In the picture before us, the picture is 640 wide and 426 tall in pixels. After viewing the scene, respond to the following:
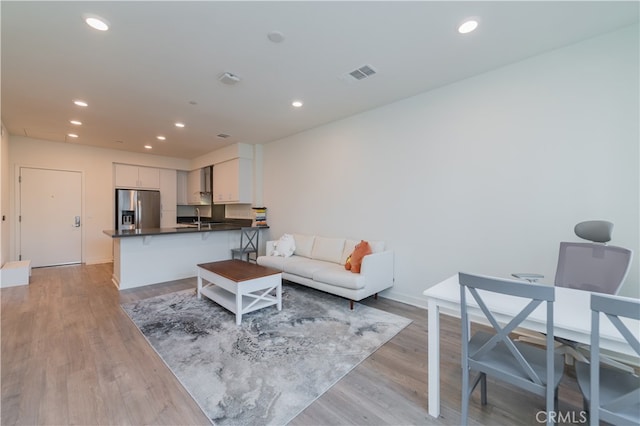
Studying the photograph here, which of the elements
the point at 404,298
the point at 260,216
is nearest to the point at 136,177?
the point at 260,216

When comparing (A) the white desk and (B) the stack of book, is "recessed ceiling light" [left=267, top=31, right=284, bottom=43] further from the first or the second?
(B) the stack of book

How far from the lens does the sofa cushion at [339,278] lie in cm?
320

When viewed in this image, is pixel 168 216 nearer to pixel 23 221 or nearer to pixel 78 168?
pixel 78 168

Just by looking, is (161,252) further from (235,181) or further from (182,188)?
(182,188)

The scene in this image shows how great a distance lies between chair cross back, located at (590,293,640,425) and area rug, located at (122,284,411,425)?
1431 mm

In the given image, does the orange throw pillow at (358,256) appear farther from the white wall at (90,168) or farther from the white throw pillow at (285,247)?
the white wall at (90,168)

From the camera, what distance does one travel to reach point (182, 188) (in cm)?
776

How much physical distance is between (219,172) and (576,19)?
625 centimetres

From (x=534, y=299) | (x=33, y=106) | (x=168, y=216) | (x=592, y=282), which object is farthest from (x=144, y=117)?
(x=592, y=282)

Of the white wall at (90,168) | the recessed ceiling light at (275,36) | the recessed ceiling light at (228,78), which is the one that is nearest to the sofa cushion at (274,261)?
the recessed ceiling light at (228,78)

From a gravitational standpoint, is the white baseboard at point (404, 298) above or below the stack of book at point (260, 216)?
below

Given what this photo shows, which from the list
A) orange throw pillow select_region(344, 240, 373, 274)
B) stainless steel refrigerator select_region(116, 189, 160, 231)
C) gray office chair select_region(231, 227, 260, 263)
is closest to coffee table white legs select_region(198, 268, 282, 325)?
orange throw pillow select_region(344, 240, 373, 274)

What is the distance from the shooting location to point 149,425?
5.00 feet

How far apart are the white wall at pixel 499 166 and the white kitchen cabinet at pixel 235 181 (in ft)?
7.93
